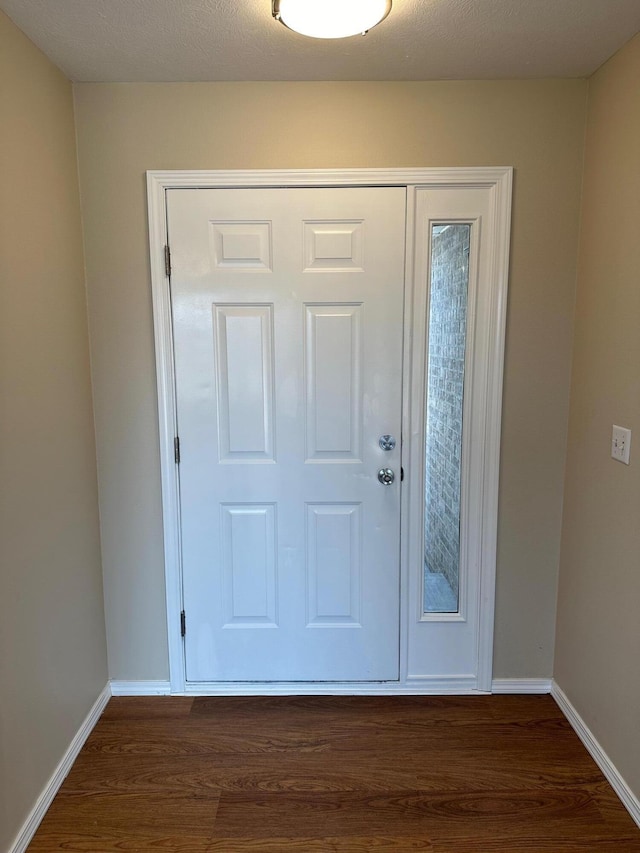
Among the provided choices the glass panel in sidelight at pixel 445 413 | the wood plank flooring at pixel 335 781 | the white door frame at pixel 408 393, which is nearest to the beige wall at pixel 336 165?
the white door frame at pixel 408 393

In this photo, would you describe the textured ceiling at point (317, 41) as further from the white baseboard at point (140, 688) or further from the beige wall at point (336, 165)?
the white baseboard at point (140, 688)

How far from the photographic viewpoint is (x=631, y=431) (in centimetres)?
167

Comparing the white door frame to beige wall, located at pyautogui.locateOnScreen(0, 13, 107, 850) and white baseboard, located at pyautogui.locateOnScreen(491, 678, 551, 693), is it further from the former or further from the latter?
beige wall, located at pyautogui.locateOnScreen(0, 13, 107, 850)

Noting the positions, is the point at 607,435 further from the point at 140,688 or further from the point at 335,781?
the point at 140,688

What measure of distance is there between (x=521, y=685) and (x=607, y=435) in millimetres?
1131

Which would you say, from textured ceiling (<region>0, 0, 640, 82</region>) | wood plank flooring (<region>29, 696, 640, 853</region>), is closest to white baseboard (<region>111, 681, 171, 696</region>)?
wood plank flooring (<region>29, 696, 640, 853</region>)

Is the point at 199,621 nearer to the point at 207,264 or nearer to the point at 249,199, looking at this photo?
the point at 207,264

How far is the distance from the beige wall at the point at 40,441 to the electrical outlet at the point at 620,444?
6.11 ft

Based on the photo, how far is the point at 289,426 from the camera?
6.84ft

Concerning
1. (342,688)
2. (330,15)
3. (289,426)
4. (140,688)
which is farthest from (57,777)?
(330,15)

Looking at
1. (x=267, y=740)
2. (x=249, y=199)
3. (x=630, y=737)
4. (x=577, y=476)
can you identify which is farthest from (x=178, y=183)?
(x=630, y=737)

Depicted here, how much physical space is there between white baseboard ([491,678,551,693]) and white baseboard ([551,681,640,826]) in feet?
0.11

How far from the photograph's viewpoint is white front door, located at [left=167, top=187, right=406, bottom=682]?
198 centimetres

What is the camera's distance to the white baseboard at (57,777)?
5.08 feet
